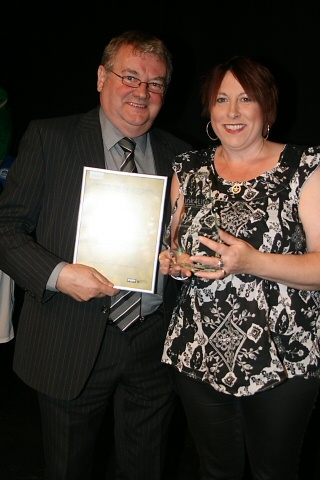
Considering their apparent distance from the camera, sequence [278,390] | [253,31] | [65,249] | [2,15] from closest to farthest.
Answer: [278,390]
[65,249]
[253,31]
[2,15]

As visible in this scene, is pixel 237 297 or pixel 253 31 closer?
pixel 237 297

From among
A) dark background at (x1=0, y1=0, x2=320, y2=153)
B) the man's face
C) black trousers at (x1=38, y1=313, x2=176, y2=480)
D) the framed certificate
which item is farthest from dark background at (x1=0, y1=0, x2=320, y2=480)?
the framed certificate

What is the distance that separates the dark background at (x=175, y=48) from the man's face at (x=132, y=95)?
978 millimetres

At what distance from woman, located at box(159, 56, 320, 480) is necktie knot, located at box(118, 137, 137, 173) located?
188 millimetres

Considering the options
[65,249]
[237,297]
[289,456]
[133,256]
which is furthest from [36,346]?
[289,456]

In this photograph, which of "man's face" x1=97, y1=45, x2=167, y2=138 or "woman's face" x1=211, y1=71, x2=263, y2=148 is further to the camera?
"man's face" x1=97, y1=45, x2=167, y2=138

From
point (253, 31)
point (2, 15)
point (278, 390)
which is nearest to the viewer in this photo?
point (278, 390)

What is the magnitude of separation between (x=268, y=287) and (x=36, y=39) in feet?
8.61

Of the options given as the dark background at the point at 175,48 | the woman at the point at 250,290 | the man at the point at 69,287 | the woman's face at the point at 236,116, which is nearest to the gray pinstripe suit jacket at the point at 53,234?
the man at the point at 69,287

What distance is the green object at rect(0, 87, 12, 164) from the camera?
9.53ft

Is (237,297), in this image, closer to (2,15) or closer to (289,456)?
(289,456)

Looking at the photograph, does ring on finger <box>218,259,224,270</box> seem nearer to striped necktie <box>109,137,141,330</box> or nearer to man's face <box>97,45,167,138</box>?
striped necktie <box>109,137,141,330</box>

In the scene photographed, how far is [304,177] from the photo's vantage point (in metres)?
1.58

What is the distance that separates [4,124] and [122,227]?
159cm
